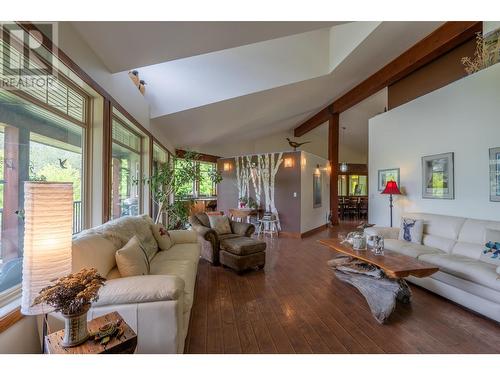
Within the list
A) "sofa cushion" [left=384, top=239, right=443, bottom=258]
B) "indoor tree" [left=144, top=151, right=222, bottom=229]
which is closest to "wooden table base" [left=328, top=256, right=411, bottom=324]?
"sofa cushion" [left=384, top=239, right=443, bottom=258]

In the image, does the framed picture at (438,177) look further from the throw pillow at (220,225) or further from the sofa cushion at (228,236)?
the throw pillow at (220,225)

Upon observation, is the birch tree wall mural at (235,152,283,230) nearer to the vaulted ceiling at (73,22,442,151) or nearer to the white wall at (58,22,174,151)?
the vaulted ceiling at (73,22,442,151)

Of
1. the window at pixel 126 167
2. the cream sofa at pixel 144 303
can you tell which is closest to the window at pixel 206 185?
the window at pixel 126 167

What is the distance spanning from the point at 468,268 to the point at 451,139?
2411 mm

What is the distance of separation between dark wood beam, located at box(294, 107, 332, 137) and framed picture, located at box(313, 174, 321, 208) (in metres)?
2.41

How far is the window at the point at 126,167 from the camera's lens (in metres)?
3.72

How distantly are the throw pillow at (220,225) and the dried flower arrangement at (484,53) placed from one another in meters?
4.73

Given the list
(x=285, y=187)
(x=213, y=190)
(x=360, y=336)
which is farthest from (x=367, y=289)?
(x=213, y=190)

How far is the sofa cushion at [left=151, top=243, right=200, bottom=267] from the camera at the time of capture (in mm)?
2871

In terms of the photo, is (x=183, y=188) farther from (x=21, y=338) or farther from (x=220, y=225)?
(x=21, y=338)

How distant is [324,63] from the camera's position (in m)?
5.30

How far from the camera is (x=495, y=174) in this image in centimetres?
330

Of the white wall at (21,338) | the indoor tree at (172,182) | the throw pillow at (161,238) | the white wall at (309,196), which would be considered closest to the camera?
the white wall at (21,338)

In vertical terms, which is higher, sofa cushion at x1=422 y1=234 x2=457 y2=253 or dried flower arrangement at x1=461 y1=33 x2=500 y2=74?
dried flower arrangement at x1=461 y1=33 x2=500 y2=74
